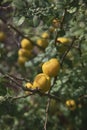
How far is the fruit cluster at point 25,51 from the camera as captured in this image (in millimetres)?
3215

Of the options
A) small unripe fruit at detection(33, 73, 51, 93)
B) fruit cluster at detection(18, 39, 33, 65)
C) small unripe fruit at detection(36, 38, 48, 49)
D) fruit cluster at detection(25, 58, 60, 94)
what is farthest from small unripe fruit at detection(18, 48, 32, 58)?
small unripe fruit at detection(33, 73, 51, 93)

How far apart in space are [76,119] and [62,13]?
1195 millimetres

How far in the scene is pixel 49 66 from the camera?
7.22 feet

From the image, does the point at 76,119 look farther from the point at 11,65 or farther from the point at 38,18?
the point at 38,18

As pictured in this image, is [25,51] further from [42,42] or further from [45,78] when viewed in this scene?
[45,78]

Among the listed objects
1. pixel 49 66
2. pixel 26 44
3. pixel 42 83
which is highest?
pixel 26 44

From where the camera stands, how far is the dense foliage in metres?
2.36

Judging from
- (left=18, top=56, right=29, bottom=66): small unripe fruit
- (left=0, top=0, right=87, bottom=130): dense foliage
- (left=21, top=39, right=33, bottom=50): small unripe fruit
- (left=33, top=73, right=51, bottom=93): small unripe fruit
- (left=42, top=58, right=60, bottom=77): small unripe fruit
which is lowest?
(left=33, top=73, right=51, bottom=93): small unripe fruit

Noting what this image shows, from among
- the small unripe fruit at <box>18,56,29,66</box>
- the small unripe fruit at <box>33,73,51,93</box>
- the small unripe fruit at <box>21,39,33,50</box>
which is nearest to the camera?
the small unripe fruit at <box>33,73,51,93</box>

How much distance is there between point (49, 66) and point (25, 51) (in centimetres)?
114

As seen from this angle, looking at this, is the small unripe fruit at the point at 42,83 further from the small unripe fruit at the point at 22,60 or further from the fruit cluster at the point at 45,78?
the small unripe fruit at the point at 22,60

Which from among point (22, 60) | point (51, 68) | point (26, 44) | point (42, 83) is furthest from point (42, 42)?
point (42, 83)

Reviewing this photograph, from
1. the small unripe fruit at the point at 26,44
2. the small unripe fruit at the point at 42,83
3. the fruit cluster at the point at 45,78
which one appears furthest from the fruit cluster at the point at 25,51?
the small unripe fruit at the point at 42,83

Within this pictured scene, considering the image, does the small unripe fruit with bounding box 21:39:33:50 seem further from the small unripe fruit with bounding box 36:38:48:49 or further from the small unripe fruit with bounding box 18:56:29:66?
the small unripe fruit with bounding box 18:56:29:66
